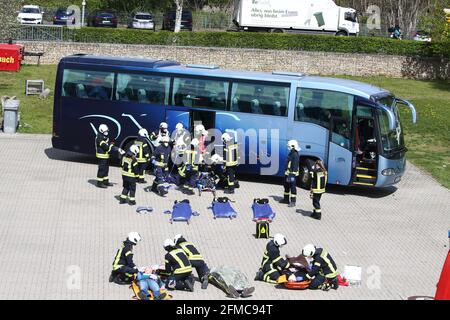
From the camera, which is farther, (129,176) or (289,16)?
(289,16)

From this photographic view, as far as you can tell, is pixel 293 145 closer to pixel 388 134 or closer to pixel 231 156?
pixel 231 156

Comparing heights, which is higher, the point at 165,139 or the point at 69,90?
the point at 69,90

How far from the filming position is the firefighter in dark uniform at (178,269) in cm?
1379

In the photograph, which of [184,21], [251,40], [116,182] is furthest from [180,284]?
[184,21]

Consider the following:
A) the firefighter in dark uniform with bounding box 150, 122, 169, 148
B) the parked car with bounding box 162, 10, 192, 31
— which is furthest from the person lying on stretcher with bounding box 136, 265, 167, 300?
the parked car with bounding box 162, 10, 192, 31

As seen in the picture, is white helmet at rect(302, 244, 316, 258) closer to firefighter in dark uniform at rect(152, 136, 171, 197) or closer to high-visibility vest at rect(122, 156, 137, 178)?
high-visibility vest at rect(122, 156, 137, 178)

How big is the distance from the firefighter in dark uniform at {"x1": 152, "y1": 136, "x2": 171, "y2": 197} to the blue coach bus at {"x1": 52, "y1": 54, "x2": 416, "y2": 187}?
66.7 inches

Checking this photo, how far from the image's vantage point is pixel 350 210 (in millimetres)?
20328

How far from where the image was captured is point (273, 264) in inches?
574

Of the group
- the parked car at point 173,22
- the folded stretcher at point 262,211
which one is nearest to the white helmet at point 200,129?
the folded stretcher at point 262,211

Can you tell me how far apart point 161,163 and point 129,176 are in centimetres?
165

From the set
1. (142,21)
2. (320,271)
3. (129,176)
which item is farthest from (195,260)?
(142,21)

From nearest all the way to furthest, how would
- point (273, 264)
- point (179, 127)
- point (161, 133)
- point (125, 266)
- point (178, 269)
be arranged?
point (178, 269)
point (125, 266)
point (273, 264)
point (161, 133)
point (179, 127)

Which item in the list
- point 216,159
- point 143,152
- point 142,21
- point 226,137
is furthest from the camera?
point 142,21
